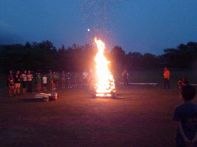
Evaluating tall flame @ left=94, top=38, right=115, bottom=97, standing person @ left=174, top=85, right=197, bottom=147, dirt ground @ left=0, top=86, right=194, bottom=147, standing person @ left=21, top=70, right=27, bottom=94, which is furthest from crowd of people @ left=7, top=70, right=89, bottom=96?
standing person @ left=174, top=85, right=197, bottom=147

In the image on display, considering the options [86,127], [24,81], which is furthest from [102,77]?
[86,127]

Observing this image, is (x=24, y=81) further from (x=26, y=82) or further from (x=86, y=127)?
(x=86, y=127)

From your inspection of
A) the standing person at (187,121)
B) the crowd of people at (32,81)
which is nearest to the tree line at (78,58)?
the crowd of people at (32,81)

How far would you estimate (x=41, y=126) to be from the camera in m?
15.6

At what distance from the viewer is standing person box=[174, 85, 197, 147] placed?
7.10 metres

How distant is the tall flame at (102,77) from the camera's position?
29.5 metres

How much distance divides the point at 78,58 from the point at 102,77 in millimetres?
48285

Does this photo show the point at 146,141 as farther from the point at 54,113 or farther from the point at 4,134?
the point at 54,113

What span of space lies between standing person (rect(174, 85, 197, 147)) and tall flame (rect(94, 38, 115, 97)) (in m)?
21.9

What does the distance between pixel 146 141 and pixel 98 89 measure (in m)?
Result: 17.5

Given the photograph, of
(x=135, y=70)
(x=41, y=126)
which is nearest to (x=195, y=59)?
(x=135, y=70)

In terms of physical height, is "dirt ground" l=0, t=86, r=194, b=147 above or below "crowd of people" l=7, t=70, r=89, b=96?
below

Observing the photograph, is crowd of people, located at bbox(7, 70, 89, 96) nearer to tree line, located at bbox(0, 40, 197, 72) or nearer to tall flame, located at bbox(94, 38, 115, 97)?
tall flame, located at bbox(94, 38, 115, 97)

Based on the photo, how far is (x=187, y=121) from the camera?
7.18 meters
